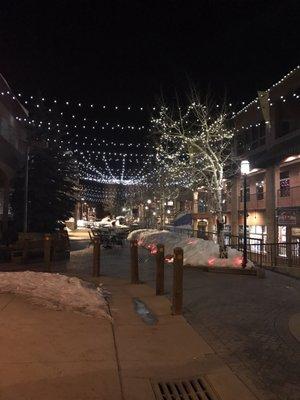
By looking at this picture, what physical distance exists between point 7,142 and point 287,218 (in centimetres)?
1744

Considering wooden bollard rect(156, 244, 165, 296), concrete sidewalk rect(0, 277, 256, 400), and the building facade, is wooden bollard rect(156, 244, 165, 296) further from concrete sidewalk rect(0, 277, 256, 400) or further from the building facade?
the building facade

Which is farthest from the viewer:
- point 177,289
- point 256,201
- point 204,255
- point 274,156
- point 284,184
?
point 256,201

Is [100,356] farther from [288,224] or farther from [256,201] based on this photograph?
[256,201]

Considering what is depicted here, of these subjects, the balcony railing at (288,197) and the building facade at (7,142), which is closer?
the building facade at (7,142)

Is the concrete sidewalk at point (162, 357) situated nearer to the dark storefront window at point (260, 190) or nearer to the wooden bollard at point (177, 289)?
the wooden bollard at point (177, 289)

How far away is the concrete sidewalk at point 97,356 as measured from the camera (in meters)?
4.73

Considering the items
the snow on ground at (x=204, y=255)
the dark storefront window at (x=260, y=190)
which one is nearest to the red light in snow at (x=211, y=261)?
the snow on ground at (x=204, y=255)

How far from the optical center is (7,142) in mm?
28641

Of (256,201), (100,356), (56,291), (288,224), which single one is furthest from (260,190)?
(100,356)

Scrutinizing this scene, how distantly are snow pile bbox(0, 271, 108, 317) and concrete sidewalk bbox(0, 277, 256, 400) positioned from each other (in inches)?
11.0

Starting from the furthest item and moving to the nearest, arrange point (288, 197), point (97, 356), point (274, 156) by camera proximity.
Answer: point (288, 197) < point (274, 156) < point (97, 356)

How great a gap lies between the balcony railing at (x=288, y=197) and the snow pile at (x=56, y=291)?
20.2 metres

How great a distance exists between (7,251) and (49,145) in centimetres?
1922

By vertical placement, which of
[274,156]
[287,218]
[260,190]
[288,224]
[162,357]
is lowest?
[162,357]
